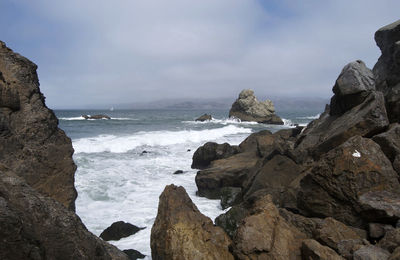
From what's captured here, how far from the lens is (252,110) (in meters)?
65.9

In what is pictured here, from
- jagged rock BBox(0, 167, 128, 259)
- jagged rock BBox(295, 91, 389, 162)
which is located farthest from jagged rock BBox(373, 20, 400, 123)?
jagged rock BBox(0, 167, 128, 259)

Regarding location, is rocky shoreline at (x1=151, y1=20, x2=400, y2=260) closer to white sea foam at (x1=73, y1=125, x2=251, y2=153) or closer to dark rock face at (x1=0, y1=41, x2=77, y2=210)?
dark rock face at (x1=0, y1=41, x2=77, y2=210)

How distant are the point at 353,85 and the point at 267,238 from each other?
18.7 ft

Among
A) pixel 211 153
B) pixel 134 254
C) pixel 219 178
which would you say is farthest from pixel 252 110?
pixel 134 254

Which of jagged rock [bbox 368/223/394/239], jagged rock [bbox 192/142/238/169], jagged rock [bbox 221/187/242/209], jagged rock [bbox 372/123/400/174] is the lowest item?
jagged rock [bbox 221/187/242/209]

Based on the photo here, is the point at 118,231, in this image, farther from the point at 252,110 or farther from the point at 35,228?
the point at 252,110

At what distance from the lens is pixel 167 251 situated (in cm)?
502

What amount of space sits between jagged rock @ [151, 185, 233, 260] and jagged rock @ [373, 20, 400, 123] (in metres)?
5.37

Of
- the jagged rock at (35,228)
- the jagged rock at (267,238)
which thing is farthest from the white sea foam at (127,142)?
the jagged rock at (35,228)

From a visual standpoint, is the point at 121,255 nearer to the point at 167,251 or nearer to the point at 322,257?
the point at 167,251

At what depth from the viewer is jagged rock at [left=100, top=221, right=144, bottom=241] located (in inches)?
301

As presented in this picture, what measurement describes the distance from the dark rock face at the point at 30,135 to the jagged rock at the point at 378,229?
14.5 feet

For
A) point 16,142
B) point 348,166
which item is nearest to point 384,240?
point 348,166

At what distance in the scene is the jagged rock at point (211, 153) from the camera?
51.8 ft
